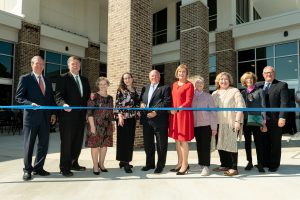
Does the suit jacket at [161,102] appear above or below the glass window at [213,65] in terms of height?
below

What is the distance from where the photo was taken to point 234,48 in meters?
15.9

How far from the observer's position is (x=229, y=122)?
16.0 ft

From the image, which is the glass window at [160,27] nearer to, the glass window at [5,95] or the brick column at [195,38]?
the brick column at [195,38]

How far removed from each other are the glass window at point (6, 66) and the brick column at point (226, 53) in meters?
11.3

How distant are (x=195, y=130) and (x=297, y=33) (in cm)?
1171

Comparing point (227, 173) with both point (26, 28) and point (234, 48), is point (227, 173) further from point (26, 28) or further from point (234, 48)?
point (26, 28)

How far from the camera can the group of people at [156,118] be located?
15.3ft

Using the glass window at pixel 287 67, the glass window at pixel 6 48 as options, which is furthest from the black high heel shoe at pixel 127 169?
the glass window at pixel 287 67

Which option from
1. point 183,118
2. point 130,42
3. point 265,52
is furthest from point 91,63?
point 183,118

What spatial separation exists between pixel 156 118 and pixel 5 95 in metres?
12.2

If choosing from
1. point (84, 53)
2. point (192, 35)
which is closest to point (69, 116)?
point (192, 35)

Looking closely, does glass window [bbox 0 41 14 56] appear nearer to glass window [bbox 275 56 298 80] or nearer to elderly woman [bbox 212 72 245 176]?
elderly woman [bbox 212 72 245 176]

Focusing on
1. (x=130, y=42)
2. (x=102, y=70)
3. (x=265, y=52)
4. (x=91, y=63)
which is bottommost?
(x=130, y=42)

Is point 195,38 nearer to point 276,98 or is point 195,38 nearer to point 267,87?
point 267,87
